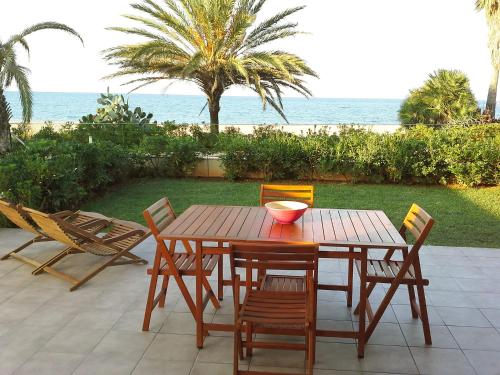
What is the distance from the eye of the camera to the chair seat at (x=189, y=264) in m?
3.21

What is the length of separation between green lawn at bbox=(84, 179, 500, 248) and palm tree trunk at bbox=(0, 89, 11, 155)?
6.97ft

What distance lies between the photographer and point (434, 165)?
8.38m

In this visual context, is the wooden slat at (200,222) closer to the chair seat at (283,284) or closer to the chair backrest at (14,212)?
the chair seat at (283,284)

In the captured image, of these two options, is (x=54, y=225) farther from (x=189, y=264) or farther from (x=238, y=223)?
(x=238, y=223)

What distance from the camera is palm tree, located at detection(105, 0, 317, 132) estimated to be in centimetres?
1196

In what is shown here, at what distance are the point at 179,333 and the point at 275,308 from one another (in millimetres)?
964

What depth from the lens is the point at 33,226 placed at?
188 inches

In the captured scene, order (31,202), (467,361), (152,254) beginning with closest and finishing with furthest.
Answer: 1. (467,361)
2. (152,254)
3. (31,202)

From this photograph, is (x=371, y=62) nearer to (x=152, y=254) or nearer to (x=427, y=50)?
(x=427, y=50)

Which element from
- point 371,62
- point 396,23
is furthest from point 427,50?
point 396,23

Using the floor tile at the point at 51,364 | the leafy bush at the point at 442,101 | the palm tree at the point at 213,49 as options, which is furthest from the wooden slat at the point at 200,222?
the leafy bush at the point at 442,101

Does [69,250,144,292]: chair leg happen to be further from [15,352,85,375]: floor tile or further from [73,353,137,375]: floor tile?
[73,353,137,375]: floor tile

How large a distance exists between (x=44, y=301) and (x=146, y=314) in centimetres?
107

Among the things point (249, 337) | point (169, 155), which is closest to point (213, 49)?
point (169, 155)
